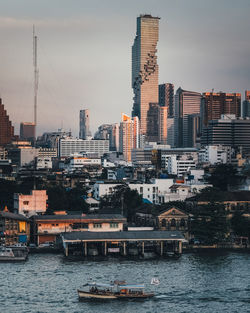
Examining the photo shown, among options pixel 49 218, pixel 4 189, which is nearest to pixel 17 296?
pixel 49 218

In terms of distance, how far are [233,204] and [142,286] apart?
30025 millimetres

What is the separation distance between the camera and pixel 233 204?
6612 cm

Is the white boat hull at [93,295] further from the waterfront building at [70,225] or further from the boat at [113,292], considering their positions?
the waterfront building at [70,225]

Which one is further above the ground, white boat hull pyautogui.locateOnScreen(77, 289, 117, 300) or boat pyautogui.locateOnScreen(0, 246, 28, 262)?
boat pyautogui.locateOnScreen(0, 246, 28, 262)

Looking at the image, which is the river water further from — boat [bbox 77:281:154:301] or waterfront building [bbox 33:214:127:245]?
waterfront building [bbox 33:214:127:245]

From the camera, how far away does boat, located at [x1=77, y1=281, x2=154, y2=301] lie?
3703 centimetres

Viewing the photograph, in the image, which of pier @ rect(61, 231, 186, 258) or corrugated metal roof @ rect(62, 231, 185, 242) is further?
pier @ rect(61, 231, 186, 258)

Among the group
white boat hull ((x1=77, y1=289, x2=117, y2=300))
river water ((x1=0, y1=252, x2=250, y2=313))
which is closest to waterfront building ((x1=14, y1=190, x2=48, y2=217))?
river water ((x1=0, y1=252, x2=250, y2=313))

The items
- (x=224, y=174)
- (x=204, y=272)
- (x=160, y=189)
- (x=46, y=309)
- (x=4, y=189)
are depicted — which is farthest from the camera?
(x=224, y=174)

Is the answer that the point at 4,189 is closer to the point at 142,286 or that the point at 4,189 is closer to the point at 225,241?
the point at 225,241

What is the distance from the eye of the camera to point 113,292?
37562mm

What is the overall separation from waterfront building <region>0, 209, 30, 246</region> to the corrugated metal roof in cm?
434

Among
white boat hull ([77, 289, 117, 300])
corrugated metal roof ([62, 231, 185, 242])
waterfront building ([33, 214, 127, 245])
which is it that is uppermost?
waterfront building ([33, 214, 127, 245])

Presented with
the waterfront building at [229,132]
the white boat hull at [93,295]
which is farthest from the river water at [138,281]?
the waterfront building at [229,132]
